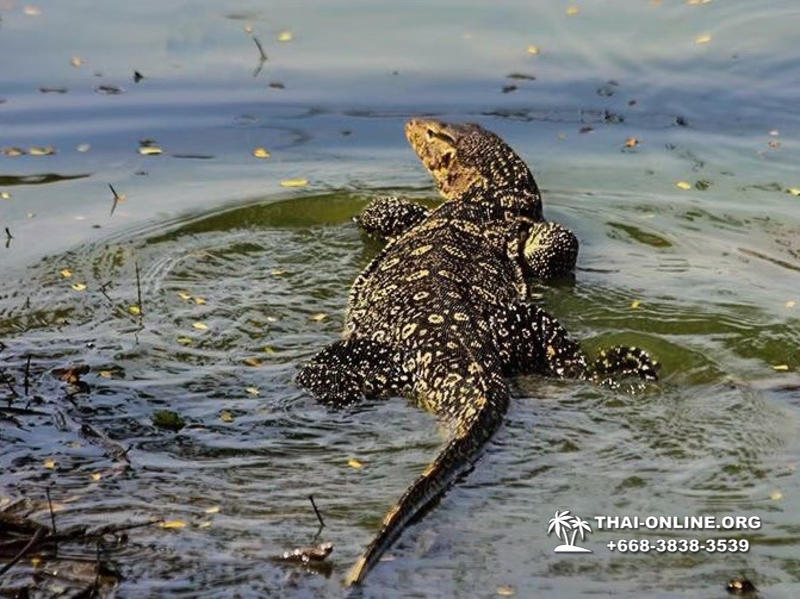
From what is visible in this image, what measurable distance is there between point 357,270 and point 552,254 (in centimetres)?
137

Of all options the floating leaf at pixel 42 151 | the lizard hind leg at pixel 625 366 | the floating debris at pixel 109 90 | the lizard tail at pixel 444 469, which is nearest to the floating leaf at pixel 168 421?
the lizard tail at pixel 444 469

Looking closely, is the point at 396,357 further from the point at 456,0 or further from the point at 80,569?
the point at 456,0

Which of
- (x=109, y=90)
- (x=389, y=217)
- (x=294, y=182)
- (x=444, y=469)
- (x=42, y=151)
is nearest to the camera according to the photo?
(x=444, y=469)

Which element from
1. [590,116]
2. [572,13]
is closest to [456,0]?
[572,13]

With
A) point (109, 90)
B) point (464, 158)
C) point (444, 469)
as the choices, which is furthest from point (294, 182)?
point (444, 469)

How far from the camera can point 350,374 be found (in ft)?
30.5

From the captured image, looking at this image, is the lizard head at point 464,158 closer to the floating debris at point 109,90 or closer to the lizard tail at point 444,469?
the floating debris at point 109,90

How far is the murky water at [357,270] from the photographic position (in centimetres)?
760

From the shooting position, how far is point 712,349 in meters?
10.0

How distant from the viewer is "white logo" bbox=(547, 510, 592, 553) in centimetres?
743

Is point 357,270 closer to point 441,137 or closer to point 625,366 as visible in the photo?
point 441,137

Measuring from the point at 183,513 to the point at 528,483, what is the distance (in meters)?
1.72

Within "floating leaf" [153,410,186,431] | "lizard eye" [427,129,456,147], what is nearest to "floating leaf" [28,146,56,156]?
"lizard eye" [427,129,456,147]

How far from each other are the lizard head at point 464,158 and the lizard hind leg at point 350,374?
9.50 ft
